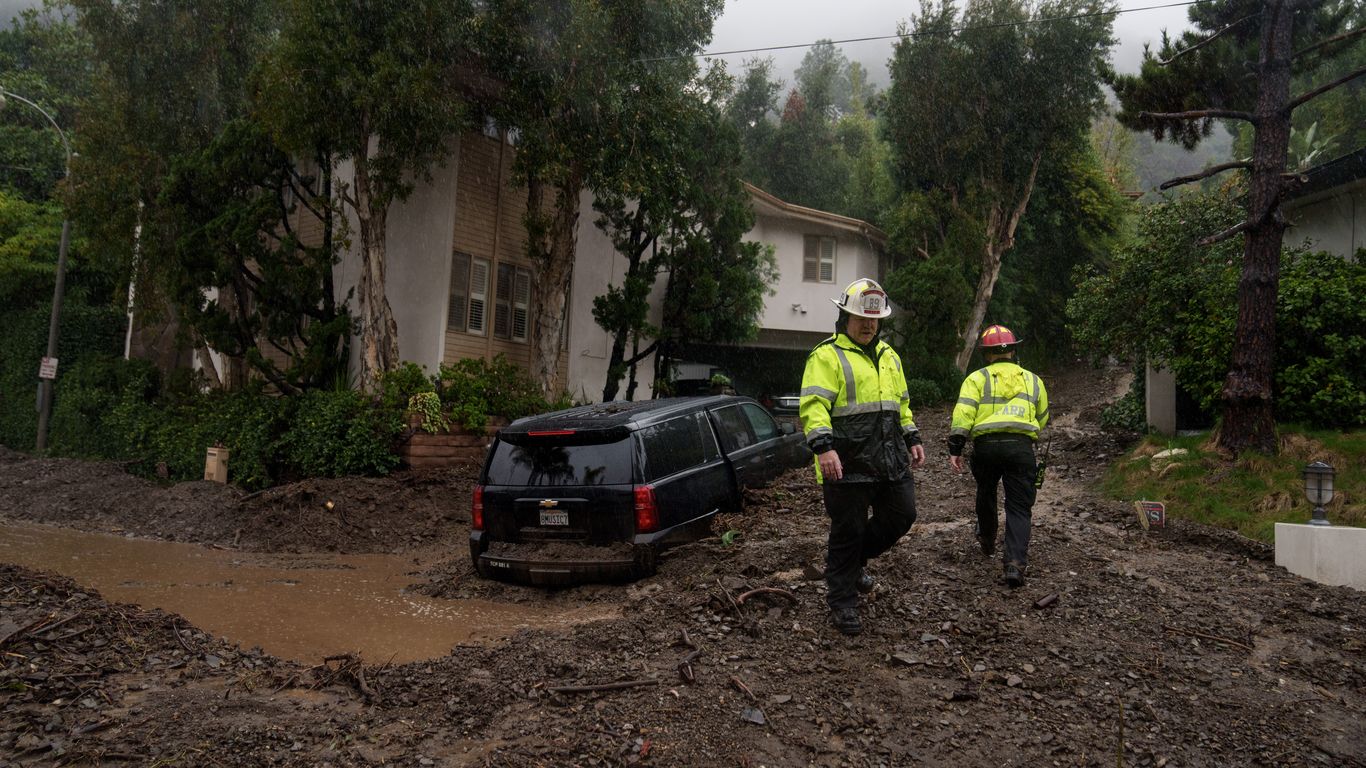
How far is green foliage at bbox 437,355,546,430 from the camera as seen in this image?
13.5m

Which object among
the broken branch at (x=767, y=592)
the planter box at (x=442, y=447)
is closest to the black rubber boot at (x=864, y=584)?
the broken branch at (x=767, y=592)

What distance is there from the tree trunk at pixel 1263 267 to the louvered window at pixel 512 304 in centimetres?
1143

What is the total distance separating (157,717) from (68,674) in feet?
2.76

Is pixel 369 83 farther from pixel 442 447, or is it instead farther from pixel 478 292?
pixel 442 447

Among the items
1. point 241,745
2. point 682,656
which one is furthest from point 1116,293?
point 241,745

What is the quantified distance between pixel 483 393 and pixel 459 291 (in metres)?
2.76

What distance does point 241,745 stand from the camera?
3.84 meters

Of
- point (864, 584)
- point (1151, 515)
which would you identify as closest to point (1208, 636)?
point (864, 584)

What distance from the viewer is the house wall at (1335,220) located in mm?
13109

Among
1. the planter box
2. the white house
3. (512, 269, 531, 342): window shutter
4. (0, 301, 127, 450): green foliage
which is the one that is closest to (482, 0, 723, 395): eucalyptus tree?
the white house

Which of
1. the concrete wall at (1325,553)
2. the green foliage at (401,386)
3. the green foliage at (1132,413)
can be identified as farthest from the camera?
the green foliage at (1132,413)

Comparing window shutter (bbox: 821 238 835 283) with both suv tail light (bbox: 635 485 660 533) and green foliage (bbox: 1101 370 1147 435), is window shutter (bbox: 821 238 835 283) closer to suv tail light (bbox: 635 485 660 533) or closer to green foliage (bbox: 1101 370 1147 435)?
green foliage (bbox: 1101 370 1147 435)

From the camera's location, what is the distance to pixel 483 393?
1395 centimetres

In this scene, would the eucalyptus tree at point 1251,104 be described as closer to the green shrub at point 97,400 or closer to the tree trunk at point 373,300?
the tree trunk at point 373,300
